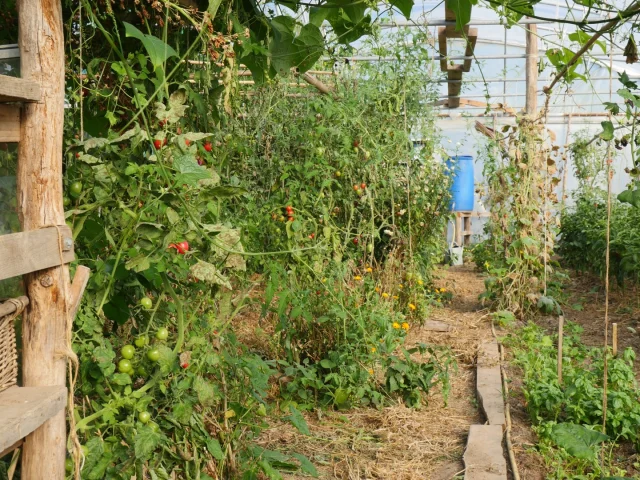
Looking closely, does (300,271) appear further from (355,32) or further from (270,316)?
(355,32)

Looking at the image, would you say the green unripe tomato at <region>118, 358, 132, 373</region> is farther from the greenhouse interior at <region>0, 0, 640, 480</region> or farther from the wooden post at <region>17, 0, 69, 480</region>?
the wooden post at <region>17, 0, 69, 480</region>

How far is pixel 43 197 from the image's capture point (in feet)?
5.01

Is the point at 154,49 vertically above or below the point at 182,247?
above

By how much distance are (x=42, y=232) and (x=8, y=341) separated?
0.22 m

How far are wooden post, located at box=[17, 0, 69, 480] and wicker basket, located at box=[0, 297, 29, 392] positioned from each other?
0.14 feet

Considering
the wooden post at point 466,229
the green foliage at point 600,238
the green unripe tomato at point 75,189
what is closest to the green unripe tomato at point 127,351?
the green unripe tomato at point 75,189

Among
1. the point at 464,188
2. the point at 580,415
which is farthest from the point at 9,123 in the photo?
the point at 464,188

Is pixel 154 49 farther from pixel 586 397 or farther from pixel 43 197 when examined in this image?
pixel 586 397

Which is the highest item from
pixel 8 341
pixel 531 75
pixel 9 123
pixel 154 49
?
pixel 531 75

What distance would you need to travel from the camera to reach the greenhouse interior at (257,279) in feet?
5.11

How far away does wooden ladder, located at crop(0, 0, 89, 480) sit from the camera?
1479 mm

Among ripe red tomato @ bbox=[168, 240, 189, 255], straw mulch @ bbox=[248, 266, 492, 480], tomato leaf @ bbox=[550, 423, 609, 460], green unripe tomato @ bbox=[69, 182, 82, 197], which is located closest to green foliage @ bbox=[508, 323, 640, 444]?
straw mulch @ bbox=[248, 266, 492, 480]

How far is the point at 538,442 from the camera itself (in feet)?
10.5

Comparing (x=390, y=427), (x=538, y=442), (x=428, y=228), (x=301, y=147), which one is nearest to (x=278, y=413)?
(x=390, y=427)
